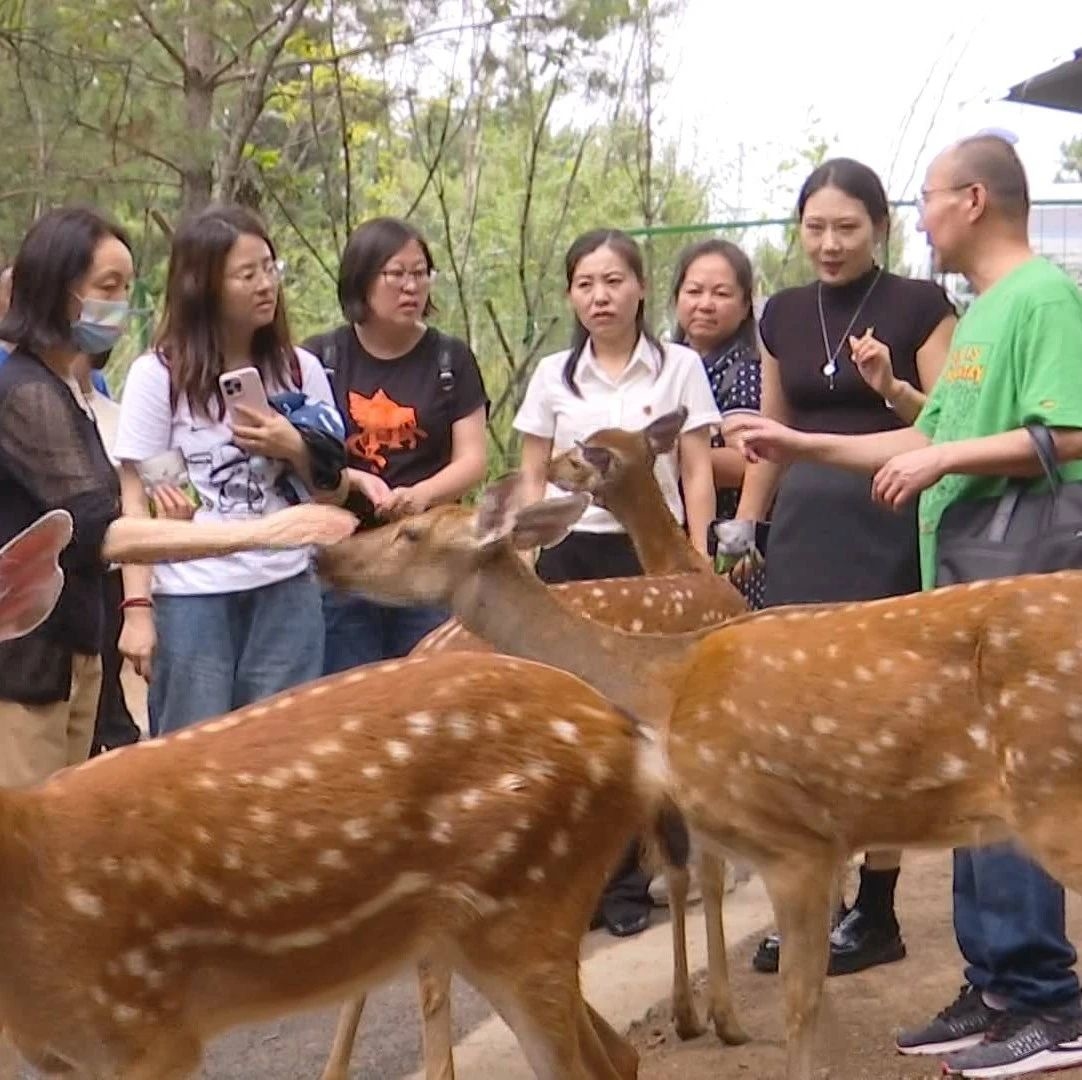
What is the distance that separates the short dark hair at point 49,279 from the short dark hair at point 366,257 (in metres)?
1.03

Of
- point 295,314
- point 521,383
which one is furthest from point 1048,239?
point 295,314

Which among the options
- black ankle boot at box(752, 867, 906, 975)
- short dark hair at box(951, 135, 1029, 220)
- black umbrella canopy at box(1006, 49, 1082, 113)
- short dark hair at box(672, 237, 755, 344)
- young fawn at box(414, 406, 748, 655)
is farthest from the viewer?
black umbrella canopy at box(1006, 49, 1082, 113)

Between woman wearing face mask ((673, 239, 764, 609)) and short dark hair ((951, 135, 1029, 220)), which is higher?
short dark hair ((951, 135, 1029, 220))

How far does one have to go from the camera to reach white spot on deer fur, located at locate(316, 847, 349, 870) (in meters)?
2.98

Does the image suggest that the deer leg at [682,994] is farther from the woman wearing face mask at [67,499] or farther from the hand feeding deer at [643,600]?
the woman wearing face mask at [67,499]

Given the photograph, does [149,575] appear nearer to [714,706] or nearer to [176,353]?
[176,353]

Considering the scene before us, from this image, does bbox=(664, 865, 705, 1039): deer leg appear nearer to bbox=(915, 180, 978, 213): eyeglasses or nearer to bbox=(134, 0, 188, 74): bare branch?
bbox=(915, 180, 978, 213): eyeglasses

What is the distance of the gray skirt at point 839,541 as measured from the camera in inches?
180

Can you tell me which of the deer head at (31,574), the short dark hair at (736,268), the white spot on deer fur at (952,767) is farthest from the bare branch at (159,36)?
the deer head at (31,574)

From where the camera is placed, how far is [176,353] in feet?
13.9

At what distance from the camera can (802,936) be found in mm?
3797

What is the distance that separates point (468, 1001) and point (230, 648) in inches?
50.7

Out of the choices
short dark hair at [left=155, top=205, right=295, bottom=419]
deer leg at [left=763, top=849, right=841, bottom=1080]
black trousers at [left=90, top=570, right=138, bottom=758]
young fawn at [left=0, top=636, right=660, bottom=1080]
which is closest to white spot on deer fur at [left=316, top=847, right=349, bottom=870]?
young fawn at [left=0, top=636, right=660, bottom=1080]

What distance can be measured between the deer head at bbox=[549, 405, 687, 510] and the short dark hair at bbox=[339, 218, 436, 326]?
2.07 ft
